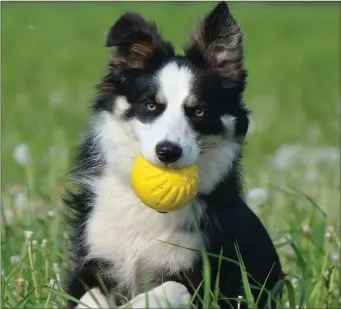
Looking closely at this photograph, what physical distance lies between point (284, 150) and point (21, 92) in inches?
184

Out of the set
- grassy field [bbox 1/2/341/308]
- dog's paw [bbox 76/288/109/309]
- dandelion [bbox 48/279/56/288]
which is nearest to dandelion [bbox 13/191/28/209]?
grassy field [bbox 1/2/341/308]

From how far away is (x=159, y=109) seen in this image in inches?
166

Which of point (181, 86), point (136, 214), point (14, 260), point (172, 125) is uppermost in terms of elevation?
point (181, 86)

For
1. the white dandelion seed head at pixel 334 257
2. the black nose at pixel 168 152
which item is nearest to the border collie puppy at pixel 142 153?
the black nose at pixel 168 152

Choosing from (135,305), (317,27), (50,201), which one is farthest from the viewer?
(317,27)

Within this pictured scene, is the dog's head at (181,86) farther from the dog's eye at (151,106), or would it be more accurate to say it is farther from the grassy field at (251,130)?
the grassy field at (251,130)

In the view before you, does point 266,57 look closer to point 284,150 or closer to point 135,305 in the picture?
point 284,150

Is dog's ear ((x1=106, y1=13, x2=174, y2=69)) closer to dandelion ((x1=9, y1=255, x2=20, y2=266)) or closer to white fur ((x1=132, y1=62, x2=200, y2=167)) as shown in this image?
white fur ((x1=132, y1=62, x2=200, y2=167))

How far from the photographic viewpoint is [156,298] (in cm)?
382

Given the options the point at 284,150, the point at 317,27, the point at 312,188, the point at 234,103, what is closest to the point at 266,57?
the point at 317,27

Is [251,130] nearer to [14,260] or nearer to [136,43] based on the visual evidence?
[14,260]

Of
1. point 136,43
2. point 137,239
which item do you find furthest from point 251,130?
point 137,239

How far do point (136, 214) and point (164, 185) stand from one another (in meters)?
0.39

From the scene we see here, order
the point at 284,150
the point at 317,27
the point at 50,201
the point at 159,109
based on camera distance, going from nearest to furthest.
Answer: the point at 159,109 < the point at 50,201 < the point at 284,150 < the point at 317,27
